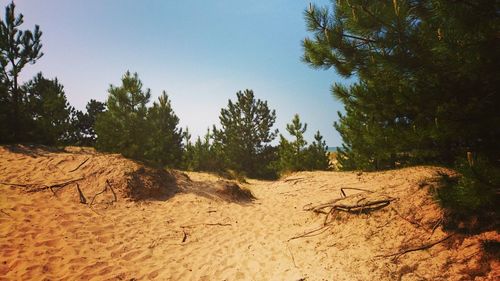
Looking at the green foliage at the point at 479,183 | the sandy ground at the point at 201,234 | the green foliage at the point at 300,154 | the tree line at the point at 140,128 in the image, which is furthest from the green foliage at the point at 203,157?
the green foliage at the point at 479,183

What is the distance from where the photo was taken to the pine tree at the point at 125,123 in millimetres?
11969

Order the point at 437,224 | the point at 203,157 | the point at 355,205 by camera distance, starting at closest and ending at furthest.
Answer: the point at 437,224
the point at 355,205
the point at 203,157

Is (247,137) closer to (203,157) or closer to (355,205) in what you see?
(203,157)

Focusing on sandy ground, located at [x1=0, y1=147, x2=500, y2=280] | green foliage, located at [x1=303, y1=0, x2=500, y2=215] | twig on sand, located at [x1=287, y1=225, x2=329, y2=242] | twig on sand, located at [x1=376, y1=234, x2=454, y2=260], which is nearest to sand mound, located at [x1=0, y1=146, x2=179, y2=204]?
sandy ground, located at [x1=0, y1=147, x2=500, y2=280]

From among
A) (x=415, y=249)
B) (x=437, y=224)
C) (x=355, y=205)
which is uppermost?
(x=355, y=205)

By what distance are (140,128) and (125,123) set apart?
668mm

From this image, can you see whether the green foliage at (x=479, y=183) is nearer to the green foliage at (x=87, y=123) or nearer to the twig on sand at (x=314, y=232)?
the twig on sand at (x=314, y=232)

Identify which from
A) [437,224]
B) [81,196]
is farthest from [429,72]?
[81,196]

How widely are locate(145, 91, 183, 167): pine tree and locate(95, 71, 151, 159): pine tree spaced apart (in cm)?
31

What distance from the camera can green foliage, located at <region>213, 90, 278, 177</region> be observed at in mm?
18503

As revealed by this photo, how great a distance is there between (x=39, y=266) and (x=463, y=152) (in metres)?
7.47

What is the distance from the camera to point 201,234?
21.9 feet

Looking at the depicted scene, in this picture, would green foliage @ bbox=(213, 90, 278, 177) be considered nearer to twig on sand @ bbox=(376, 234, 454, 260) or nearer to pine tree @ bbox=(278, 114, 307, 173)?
pine tree @ bbox=(278, 114, 307, 173)

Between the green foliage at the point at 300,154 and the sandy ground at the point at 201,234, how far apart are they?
5694 millimetres
